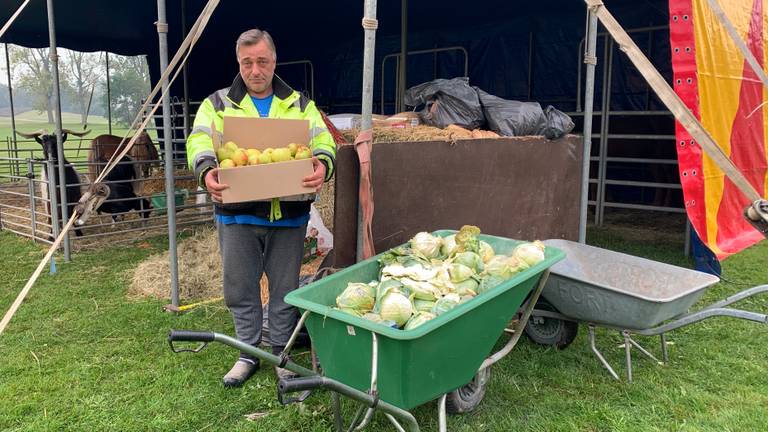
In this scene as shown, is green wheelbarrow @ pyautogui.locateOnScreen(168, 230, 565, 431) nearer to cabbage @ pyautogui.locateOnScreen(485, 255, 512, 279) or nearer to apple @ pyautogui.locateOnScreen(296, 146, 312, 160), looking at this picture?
cabbage @ pyautogui.locateOnScreen(485, 255, 512, 279)

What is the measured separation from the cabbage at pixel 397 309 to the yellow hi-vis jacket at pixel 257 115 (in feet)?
2.79

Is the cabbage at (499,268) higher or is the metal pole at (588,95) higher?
the metal pole at (588,95)

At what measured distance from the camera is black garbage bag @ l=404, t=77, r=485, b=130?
4.29 meters

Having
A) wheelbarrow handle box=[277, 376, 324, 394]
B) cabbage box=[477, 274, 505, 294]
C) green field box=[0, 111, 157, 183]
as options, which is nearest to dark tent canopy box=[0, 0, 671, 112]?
green field box=[0, 111, 157, 183]

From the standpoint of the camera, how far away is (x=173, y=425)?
8.61 feet

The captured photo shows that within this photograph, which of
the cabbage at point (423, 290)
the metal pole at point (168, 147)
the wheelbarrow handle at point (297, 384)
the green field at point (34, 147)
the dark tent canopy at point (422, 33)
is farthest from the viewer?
the green field at point (34, 147)

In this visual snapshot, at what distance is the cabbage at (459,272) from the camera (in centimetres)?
241

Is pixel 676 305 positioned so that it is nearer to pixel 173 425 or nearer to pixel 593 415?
pixel 593 415

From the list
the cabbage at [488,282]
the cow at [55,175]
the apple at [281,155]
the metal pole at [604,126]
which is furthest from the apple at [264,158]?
the metal pole at [604,126]

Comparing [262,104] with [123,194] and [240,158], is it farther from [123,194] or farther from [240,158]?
[123,194]

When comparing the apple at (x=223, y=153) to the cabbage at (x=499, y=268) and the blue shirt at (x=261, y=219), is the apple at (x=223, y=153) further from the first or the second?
the cabbage at (x=499, y=268)

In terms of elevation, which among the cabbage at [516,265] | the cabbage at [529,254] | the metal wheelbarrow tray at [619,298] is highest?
the cabbage at [529,254]

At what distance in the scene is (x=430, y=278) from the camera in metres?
2.39

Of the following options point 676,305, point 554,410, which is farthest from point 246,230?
point 676,305
